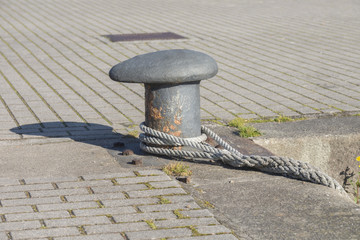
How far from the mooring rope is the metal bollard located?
0.32 ft

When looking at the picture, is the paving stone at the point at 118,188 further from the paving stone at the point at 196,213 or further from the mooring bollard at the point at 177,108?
the mooring bollard at the point at 177,108

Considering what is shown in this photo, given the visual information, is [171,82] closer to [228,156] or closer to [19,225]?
[228,156]

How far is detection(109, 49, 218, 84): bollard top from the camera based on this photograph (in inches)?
182

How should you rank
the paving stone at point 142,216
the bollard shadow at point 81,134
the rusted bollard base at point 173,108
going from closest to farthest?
1. the paving stone at point 142,216
2. the rusted bollard base at point 173,108
3. the bollard shadow at point 81,134

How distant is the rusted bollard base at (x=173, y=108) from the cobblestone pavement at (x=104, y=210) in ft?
1.60

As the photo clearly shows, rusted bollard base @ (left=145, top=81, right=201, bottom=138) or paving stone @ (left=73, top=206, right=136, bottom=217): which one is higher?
rusted bollard base @ (left=145, top=81, right=201, bottom=138)

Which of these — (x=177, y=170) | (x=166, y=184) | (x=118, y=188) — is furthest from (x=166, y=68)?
(x=118, y=188)

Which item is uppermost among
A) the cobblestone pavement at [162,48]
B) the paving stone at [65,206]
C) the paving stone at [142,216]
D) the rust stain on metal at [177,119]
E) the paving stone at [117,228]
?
the rust stain on metal at [177,119]

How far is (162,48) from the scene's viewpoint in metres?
9.48

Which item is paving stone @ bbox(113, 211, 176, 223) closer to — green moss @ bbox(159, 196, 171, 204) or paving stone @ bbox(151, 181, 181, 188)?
green moss @ bbox(159, 196, 171, 204)

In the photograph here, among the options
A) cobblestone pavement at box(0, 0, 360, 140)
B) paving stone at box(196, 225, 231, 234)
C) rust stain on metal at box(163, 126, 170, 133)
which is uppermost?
rust stain on metal at box(163, 126, 170, 133)

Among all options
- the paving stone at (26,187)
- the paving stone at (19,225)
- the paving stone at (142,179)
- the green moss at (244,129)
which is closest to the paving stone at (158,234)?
the paving stone at (19,225)

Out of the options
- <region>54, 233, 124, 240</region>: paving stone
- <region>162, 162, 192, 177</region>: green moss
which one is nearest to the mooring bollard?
<region>162, 162, 192, 177</region>: green moss

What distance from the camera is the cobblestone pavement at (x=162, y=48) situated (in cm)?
630
